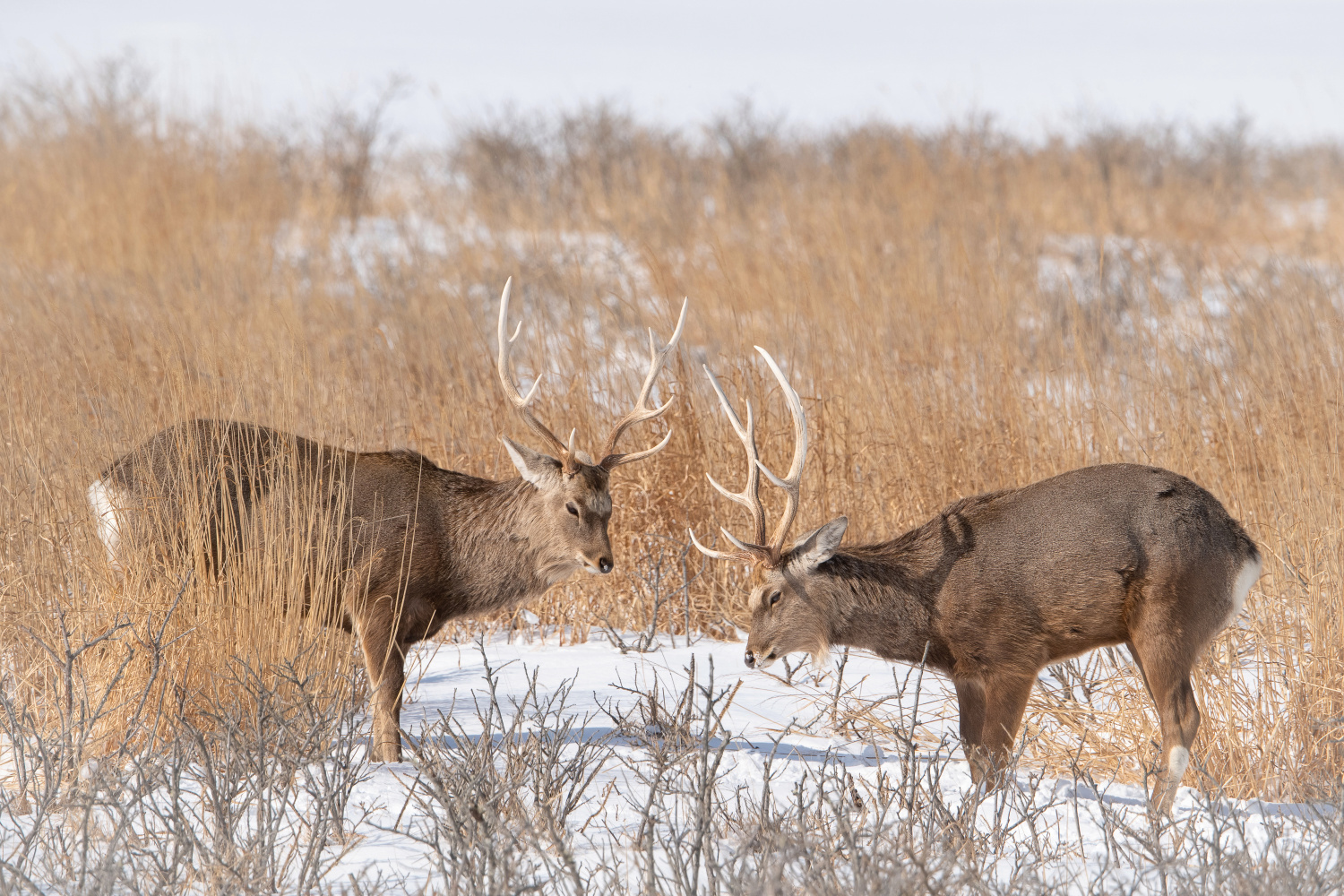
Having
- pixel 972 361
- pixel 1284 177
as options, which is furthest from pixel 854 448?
pixel 1284 177

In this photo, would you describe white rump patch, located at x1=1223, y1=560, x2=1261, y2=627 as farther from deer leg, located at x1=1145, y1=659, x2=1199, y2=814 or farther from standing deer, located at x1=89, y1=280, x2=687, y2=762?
standing deer, located at x1=89, y1=280, x2=687, y2=762

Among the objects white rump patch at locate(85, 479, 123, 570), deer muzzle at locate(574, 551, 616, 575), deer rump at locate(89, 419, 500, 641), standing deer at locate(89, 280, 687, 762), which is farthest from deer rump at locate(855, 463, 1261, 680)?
white rump patch at locate(85, 479, 123, 570)

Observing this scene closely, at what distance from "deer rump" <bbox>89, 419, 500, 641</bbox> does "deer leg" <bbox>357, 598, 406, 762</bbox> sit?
76mm

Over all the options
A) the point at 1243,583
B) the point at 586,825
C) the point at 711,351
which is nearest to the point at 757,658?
the point at 586,825

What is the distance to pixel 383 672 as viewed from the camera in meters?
4.86

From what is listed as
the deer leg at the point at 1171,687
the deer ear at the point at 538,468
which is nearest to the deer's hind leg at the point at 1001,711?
the deer leg at the point at 1171,687

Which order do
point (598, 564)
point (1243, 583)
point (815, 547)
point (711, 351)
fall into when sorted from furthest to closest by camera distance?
point (711, 351)
point (598, 564)
point (815, 547)
point (1243, 583)

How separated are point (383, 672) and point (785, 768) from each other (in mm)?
1527

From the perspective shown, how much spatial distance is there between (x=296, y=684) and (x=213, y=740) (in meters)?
0.64

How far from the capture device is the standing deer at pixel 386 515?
4.79 metres

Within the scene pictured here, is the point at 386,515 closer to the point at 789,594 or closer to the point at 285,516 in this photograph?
the point at 285,516

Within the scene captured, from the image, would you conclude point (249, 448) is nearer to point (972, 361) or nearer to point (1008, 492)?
point (1008, 492)

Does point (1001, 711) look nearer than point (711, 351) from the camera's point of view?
Yes

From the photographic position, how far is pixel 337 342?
938 centimetres
